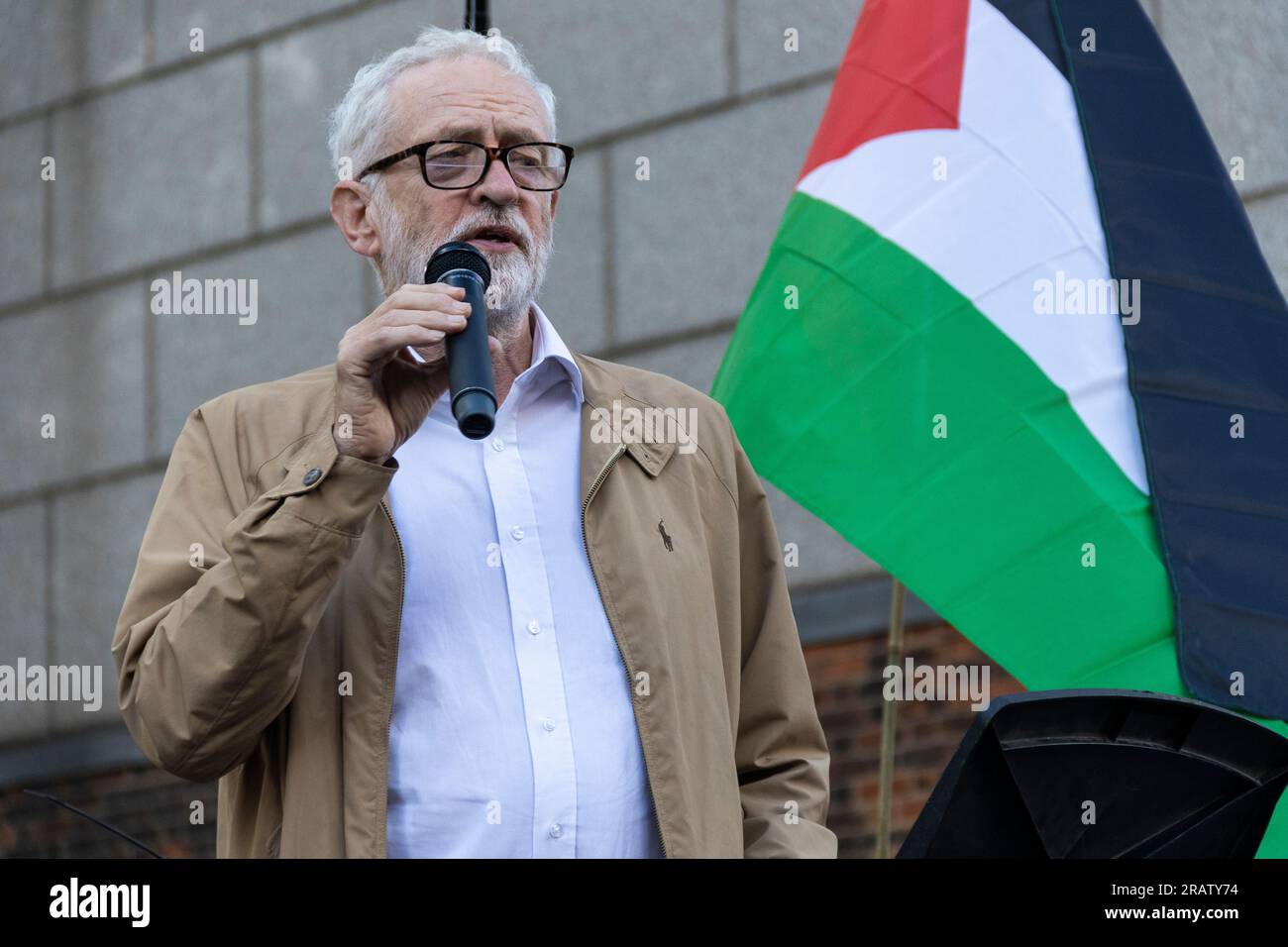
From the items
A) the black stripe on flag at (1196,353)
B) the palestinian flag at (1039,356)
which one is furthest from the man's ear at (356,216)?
the black stripe on flag at (1196,353)

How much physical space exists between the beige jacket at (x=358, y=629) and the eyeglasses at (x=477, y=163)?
0.29m

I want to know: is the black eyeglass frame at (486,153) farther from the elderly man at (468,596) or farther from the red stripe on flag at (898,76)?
the red stripe on flag at (898,76)

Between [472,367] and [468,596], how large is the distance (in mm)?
425

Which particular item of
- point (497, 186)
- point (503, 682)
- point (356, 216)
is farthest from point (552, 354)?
point (503, 682)

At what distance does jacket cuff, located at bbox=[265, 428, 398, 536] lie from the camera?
2.57 meters

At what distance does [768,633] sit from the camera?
308cm

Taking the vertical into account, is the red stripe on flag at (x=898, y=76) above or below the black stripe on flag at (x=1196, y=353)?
above

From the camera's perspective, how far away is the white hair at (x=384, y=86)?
3.24 metres

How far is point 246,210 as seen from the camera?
25.5 ft

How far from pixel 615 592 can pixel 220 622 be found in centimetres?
57

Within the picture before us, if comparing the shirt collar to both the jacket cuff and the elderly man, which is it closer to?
the elderly man
